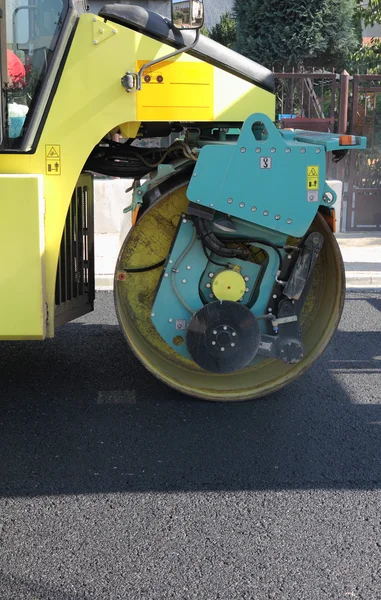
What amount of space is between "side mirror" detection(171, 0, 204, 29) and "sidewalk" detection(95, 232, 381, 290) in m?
4.00

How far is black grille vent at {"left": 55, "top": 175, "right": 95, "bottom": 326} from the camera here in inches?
176

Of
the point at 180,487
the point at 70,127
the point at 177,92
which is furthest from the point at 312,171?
the point at 180,487

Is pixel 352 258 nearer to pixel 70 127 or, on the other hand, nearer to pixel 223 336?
pixel 223 336

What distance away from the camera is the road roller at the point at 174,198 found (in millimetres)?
3830

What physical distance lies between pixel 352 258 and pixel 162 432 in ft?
16.3

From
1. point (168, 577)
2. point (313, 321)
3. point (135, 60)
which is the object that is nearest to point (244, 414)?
point (313, 321)

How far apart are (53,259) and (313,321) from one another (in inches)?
60.9

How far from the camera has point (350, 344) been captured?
561 cm

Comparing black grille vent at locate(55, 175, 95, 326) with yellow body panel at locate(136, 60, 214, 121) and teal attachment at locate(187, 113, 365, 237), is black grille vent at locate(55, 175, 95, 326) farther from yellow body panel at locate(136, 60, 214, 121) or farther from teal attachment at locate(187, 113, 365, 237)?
teal attachment at locate(187, 113, 365, 237)

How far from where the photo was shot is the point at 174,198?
14.2 feet

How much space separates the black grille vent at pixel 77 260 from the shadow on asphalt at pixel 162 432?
19.0 inches

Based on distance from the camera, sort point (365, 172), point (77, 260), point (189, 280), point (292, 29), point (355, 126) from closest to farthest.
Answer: point (189, 280) → point (77, 260) → point (355, 126) → point (365, 172) → point (292, 29)

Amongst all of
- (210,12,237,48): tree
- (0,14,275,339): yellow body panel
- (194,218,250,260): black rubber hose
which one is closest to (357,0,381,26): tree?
(210,12,237,48): tree

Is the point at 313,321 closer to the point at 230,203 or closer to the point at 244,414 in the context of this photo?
the point at 244,414
